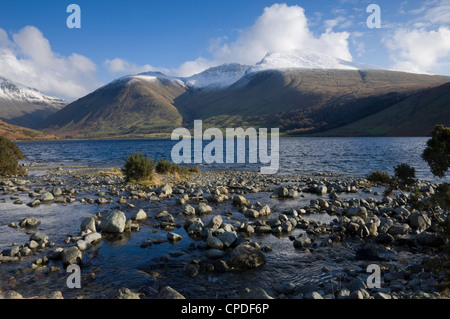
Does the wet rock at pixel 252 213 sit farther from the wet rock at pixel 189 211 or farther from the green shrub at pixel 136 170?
the green shrub at pixel 136 170

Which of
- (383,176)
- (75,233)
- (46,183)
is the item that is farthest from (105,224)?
(46,183)

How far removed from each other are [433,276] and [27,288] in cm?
1415

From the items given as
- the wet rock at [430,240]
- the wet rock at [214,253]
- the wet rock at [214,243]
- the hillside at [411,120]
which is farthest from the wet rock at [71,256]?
the hillside at [411,120]

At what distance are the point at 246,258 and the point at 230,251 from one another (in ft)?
3.61

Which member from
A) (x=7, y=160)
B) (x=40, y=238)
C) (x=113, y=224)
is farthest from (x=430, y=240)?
(x=7, y=160)

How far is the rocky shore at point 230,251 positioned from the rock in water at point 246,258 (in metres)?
0.04

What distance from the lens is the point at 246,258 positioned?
1160cm

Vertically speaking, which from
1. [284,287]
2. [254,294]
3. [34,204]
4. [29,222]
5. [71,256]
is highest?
[34,204]

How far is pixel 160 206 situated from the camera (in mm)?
21938

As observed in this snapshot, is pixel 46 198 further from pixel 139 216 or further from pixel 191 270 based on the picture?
pixel 191 270

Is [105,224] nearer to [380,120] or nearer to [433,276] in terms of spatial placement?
[433,276]

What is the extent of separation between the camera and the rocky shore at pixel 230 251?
9539 millimetres

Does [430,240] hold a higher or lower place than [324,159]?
lower

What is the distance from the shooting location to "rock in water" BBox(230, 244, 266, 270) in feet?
37.6
